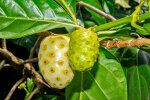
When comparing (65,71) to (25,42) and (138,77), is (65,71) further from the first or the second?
(25,42)

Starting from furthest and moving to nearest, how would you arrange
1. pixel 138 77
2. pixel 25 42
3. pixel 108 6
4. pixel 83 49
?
pixel 25 42 < pixel 108 6 < pixel 138 77 < pixel 83 49

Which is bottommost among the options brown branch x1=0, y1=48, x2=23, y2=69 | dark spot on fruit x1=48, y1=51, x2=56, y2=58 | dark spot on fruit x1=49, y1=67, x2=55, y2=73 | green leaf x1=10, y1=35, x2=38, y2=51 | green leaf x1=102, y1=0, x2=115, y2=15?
green leaf x1=10, y1=35, x2=38, y2=51

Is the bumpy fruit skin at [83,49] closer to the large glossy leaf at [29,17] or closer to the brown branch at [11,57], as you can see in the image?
the large glossy leaf at [29,17]

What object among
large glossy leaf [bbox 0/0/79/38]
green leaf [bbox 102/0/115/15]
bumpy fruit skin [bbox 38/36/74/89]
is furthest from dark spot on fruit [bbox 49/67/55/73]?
green leaf [bbox 102/0/115/15]

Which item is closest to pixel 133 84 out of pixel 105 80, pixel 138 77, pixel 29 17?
pixel 138 77

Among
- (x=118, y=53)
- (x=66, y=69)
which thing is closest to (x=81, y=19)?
(x=118, y=53)

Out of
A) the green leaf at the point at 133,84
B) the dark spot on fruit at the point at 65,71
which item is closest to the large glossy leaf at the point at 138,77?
the green leaf at the point at 133,84

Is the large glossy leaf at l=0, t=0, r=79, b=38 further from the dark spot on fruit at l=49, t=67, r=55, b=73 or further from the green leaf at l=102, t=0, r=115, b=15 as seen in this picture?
the green leaf at l=102, t=0, r=115, b=15

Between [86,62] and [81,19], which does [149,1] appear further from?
[81,19]

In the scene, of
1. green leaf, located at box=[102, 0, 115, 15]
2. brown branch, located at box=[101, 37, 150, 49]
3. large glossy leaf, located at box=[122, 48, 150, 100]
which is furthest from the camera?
green leaf, located at box=[102, 0, 115, 15]
